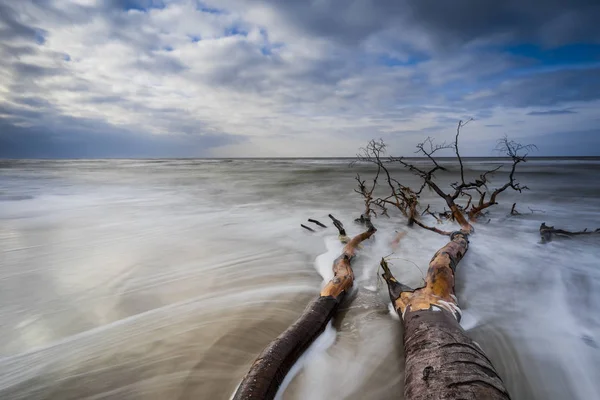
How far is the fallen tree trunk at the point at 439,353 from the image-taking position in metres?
1.38

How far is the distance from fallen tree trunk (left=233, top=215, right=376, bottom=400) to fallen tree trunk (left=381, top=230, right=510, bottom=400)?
646 millimetres

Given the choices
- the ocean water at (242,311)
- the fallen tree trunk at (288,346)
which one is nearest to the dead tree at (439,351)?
the ocean water at (242,311)

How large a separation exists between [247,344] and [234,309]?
619 mm

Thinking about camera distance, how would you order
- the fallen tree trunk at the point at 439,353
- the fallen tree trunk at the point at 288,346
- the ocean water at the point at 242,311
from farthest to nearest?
1. the ocean water at the point at 242,311
2. the fallen tree trunk at the point at 288,346
3. the fallen tree trunk at the point at 439,353

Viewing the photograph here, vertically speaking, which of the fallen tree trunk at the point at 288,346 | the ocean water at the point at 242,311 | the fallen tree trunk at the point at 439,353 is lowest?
the ocean water at the point at 242,311

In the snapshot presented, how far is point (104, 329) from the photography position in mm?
2709

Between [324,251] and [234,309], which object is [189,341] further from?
[324,251]

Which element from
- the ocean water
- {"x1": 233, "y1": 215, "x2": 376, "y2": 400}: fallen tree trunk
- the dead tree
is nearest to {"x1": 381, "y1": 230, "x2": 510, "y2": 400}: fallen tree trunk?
the dead tree

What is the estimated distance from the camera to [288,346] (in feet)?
6.41

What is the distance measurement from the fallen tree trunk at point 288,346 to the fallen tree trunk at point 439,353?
0.65 m

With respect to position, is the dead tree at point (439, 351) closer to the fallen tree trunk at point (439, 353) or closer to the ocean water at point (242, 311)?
the fallen tree trunk at point (439, 353)

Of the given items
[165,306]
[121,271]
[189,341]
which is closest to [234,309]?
[189,341]

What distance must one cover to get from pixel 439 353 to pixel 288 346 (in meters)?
1.00

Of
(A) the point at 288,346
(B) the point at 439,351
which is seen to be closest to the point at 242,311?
(A) the point at 288,346
